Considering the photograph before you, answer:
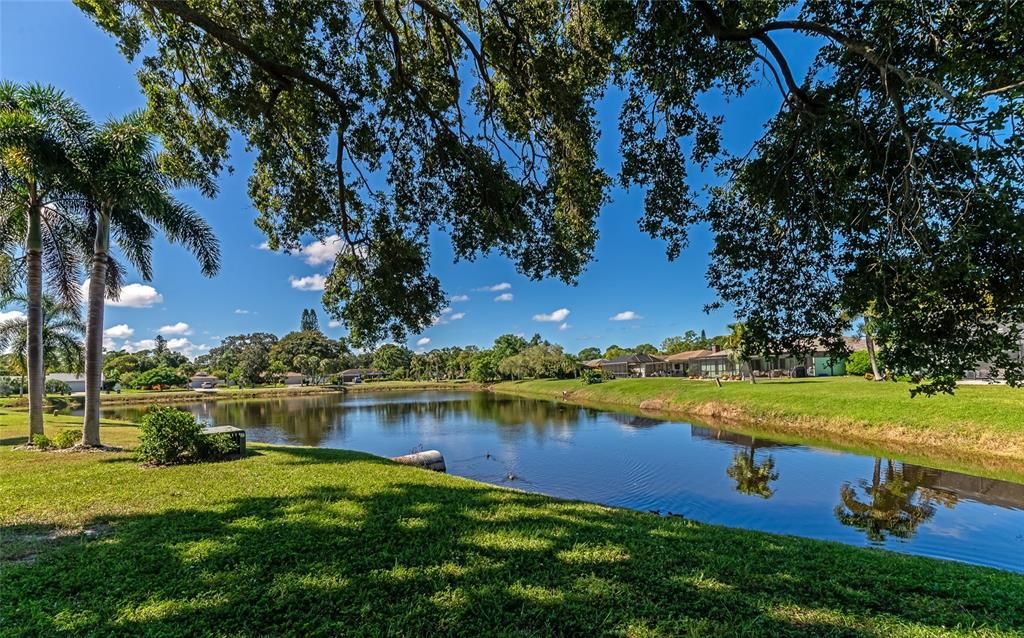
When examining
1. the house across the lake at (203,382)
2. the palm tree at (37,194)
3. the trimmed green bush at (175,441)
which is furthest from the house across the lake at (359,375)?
A: the trimmed green bush at (175,441)

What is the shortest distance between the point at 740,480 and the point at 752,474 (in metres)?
0.87

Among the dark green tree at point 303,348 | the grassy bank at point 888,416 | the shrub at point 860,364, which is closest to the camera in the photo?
the grassy bank at point 888,416

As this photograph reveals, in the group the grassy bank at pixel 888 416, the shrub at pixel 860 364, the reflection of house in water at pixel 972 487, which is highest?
the shrub at pixel 860 364

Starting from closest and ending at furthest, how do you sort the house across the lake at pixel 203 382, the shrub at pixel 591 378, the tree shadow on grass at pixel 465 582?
the tree shadow on grass at pixel 465 582 < the shrub at pixel 591 378 < the house across the lake at pixel 203 382

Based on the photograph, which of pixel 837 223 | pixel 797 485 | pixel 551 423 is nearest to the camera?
pixel 837 223

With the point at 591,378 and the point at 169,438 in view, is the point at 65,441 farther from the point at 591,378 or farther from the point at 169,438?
the point at 591,378

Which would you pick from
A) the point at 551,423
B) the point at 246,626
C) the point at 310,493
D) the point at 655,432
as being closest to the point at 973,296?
the point at 246,626

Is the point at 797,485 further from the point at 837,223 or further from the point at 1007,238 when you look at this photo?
the point at 1007,238

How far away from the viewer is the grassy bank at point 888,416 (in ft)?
42.8

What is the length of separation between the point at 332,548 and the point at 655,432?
18.7 m

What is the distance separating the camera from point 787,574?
412 centimetres

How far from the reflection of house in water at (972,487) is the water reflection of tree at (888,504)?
0.19m

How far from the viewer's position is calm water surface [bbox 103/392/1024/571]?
824cm

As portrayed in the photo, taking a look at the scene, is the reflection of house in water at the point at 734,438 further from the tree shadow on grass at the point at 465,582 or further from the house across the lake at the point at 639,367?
the house across the lake at the point at 639,367
